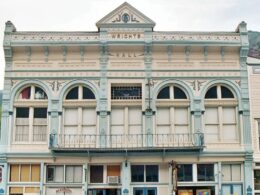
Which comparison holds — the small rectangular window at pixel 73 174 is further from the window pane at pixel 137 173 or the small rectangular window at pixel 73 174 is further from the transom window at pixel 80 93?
the transom window at pixel 80 93

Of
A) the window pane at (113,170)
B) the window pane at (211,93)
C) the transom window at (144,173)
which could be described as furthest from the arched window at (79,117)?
the window pane at (211,93)

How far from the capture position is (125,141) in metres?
21.1

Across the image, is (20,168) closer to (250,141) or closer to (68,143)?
(68,143)

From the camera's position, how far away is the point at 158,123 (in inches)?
845

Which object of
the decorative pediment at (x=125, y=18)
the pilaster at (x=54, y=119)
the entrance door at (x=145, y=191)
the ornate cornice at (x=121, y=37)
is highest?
the decorative pediment at (x=125, y=18)

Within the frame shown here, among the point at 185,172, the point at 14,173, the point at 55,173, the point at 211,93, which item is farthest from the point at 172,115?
the point at 14,173

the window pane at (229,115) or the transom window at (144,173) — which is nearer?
the transom window at (144,173)

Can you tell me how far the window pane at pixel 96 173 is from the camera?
68.7 feet

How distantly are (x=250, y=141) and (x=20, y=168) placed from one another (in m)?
12.0

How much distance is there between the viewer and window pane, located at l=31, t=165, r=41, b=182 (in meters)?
20.8

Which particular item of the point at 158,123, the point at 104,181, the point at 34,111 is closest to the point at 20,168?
the point at 34,111

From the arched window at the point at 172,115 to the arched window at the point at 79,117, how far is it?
346 centimetres

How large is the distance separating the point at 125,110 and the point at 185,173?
4536 mm

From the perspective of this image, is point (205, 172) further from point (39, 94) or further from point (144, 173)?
point (39, 94)
